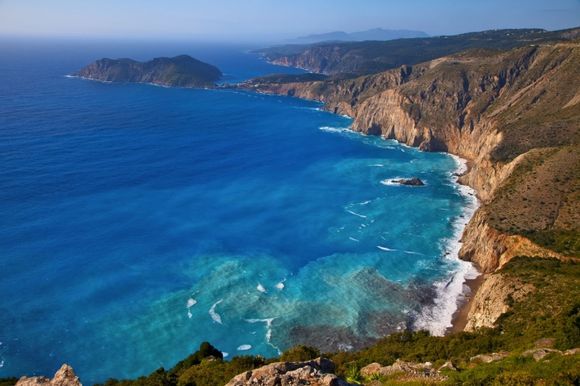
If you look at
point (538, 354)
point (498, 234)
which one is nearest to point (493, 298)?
point (498, 234)

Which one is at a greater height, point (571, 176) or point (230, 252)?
point (571, 176)

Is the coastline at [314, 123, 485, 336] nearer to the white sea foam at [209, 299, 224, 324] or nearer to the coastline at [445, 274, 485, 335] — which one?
the coastline at [445, 274, 485, 335]

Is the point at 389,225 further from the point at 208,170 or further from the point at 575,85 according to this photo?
the point at 575,85

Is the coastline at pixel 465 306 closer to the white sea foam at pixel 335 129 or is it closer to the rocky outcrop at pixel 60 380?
the rocky outcrop at pixel 60 380

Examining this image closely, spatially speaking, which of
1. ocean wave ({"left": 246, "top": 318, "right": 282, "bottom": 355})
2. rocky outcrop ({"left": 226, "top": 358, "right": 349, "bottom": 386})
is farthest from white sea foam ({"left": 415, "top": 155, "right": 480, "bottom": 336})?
rocky outcrop ({"left": 226, "top": 358, "right": 349, "bottom": 386})

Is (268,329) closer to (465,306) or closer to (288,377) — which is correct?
(465,306)

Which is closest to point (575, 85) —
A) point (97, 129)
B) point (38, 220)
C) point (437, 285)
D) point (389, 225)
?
point (389, 225)
